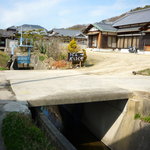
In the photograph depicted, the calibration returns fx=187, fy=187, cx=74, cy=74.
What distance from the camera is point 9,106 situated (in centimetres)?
448

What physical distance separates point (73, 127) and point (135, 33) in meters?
18.1

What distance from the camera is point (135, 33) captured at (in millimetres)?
23781

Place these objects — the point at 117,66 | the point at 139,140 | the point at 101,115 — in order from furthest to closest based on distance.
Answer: the point at 117,66, the point at 101,115, the point at 139,140

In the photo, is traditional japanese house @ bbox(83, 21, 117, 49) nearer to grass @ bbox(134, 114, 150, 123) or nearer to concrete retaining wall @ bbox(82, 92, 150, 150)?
concrete retaining wall @ bbox(82, 92, 150, 150)

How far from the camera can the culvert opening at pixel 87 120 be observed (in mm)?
7639

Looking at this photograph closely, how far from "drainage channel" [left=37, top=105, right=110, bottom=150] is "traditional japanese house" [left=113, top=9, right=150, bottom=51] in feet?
47.6

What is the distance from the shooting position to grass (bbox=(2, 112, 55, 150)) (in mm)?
3145

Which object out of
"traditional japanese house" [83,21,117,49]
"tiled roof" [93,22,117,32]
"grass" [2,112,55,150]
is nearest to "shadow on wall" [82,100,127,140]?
"grass" [2,112,55,150]

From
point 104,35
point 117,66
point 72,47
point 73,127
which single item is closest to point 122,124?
point 73,127

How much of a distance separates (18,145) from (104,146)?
17.5ft

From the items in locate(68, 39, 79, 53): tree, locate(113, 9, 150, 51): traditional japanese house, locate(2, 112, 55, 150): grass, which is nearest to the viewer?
locate(2, 112, 55, 150): grass

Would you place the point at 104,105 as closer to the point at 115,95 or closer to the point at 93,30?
the point at 115,95

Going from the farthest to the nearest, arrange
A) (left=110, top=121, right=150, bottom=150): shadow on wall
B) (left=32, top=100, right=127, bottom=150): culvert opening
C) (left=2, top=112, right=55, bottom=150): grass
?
(left=32, top=100, right=127, bottom=150): culvert opening, (left=110, top=121, right=150, bottom=150): shadow on wall, (left=2, top=112, right=55, bottom=150): grass

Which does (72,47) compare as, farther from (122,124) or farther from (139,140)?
(139,140)
